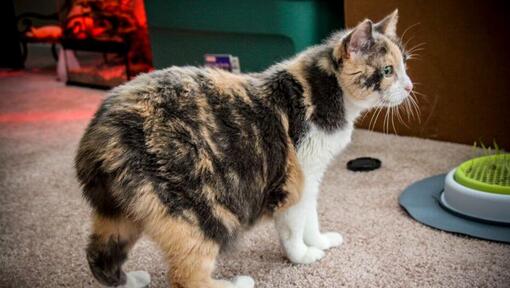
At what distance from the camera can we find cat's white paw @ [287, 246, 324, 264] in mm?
1188

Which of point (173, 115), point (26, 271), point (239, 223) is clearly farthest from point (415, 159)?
point (26, 271)

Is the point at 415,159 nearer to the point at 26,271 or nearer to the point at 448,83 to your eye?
the point at 448,83

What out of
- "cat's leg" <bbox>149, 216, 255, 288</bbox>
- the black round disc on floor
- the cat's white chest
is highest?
the cat's white chest

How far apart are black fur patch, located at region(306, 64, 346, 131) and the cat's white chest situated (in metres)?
0.02

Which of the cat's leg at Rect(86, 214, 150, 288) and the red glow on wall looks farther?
the red glow on wall

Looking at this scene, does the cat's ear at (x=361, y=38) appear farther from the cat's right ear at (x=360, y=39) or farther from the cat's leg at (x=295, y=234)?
the cat's leg at (x=295, y=234)

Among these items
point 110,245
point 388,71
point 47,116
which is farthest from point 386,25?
point 47,116

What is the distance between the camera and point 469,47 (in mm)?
1756

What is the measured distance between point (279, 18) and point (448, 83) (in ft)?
2.17

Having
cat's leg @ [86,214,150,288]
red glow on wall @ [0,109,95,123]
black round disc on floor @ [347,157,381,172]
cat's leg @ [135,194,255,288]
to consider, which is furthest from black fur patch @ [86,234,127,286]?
red glow on wall @ [0,109,95,123]

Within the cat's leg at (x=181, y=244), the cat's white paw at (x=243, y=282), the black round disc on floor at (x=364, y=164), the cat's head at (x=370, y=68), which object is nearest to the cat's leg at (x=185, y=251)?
the cat's leg at (x=181, y=244)

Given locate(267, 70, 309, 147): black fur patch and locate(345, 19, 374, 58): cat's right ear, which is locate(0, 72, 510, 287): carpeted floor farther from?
locate(345, 19, 374, 58): cat's right ear

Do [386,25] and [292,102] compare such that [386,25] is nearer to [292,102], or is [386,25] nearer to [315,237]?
[292,102]

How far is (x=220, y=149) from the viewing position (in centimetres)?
95
